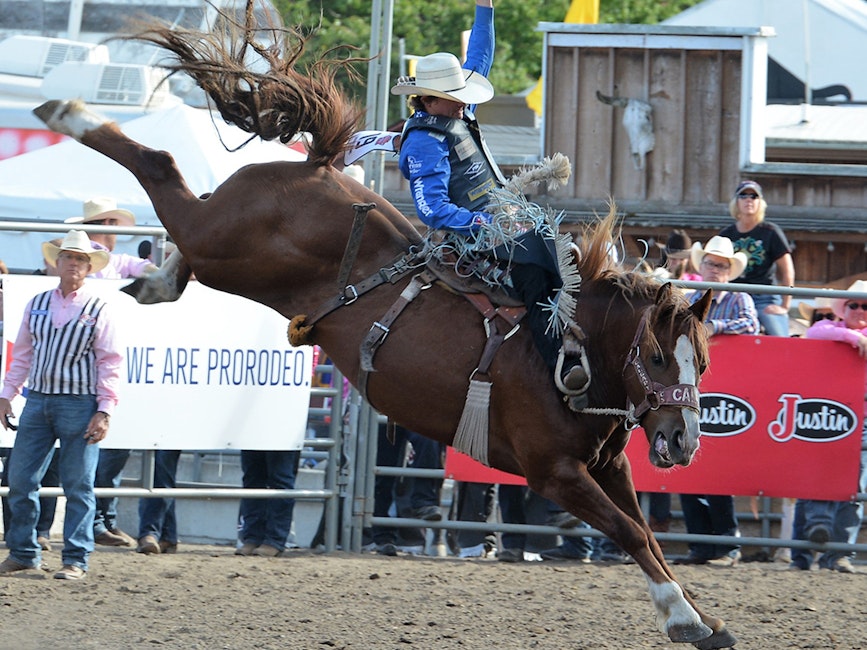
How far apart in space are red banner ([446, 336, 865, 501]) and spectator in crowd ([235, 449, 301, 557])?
2211mm

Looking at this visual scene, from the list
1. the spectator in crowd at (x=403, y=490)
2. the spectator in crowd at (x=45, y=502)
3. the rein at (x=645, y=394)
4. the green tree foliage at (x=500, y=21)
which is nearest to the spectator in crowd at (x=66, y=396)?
the spectator in crowd at (x=45, y=502)

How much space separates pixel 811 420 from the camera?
8.23 meters

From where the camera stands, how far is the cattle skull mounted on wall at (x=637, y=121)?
1482cm

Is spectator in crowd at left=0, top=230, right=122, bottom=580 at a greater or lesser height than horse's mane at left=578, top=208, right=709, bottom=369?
lesser

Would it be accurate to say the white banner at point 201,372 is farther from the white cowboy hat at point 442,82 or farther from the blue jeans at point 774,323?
the blue jeans at point 774,323

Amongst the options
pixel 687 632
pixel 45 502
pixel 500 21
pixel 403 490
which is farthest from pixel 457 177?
pixel 500 21

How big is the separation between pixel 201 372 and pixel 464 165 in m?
2.92

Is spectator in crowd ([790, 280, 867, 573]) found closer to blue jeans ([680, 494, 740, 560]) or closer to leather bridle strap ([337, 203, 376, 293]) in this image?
blue jeans ([680, 494, 740, 560])

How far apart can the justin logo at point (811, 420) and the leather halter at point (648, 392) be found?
281 centimetres

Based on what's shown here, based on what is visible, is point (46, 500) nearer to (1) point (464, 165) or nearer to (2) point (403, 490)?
(2) point (403, 490)

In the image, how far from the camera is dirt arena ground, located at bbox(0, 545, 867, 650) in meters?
6.07

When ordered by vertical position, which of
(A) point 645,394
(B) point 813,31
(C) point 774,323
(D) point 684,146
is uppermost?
(B) point 813,31

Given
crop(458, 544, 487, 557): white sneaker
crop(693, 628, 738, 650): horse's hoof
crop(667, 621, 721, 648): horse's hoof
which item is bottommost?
crop(458, 544, 487, 557): white sneaker

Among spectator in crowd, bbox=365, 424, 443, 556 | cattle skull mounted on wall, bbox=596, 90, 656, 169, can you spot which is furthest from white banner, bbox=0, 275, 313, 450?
cattle skull mounted on wall, bbox=596, 90, 656, 169
